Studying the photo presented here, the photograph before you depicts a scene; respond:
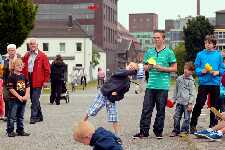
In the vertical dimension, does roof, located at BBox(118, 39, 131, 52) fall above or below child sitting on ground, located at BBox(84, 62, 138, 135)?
below

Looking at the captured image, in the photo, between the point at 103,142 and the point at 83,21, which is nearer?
the point at 103,142

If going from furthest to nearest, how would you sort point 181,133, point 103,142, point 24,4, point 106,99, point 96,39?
point 96,39 → point 24,4 → point 181,133 → point 106,99 → point 103,142

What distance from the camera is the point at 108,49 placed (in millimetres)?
144625

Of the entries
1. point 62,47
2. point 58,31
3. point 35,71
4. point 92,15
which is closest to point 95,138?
point 35,71

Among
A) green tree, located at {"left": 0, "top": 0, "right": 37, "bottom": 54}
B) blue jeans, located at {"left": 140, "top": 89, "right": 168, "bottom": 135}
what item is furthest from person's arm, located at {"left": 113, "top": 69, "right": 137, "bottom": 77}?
green tree, located at {"left": 0, "top": 0, "right": 37, "bottom": 54}

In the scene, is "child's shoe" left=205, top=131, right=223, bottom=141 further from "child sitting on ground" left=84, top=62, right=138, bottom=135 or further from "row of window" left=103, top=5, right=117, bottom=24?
"row of window" left=103, top=5, right=117, bottom=24

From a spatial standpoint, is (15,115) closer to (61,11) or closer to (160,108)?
(160,108)

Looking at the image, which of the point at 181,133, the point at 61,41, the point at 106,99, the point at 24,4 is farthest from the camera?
the point at 61,41

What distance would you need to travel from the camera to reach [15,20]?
33781 mm

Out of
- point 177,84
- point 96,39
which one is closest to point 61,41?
point 96,39

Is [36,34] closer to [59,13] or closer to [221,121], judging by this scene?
[59,13]

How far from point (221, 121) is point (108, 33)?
133371 mm

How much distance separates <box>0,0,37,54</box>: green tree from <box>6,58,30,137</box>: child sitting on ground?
1979 cm

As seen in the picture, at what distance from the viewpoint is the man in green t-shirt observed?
12.4m
